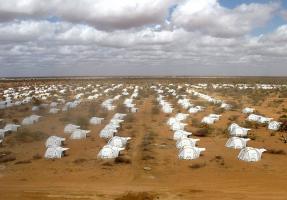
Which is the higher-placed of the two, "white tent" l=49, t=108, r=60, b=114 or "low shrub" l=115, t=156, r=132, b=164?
"low shrub" l=115, t=156, r=132, b=164

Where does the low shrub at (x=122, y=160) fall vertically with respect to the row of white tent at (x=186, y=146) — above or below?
below

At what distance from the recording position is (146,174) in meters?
21.9

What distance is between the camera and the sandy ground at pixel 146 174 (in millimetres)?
18984

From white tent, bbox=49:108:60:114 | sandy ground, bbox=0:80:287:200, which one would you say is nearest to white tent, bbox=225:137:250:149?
sandy ground, bbox=0:80:287:200

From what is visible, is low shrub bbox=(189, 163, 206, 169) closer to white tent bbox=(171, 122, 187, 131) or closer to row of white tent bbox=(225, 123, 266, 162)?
row of white tent bbox=(225, 123, 266, 162)

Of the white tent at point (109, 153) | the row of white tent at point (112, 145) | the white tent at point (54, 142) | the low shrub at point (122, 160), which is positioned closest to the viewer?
the low shrub at point (122, 160)

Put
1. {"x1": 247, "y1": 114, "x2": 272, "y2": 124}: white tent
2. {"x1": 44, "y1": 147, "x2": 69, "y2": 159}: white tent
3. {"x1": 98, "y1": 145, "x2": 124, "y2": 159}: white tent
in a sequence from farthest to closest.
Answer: {"x1": 247, "y1": 114, "x2": 272, "y2": 124}: white tent → {"x1": 44, "y1": 147, "x2": 69, "y2": 159}: white tent → {"x1": 98, "y1": 145, "x2": 124, "y2": 159}: white tent

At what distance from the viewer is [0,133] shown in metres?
32.7

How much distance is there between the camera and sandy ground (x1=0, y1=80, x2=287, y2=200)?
19.0 metres

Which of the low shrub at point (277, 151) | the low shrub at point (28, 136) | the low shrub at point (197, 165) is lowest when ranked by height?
the low shrub at point (28, 136)

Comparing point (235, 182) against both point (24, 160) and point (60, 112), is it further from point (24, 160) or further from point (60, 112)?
point (60, 112)

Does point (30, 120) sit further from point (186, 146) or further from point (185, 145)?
point (186, 146)

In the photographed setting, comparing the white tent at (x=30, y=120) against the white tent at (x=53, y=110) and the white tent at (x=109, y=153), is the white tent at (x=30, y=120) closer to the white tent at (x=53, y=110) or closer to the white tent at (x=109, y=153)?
the white tent at (x=53, y=110)

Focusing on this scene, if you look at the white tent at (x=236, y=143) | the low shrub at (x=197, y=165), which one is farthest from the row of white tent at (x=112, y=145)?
the white tent at (x=236, y=143)
